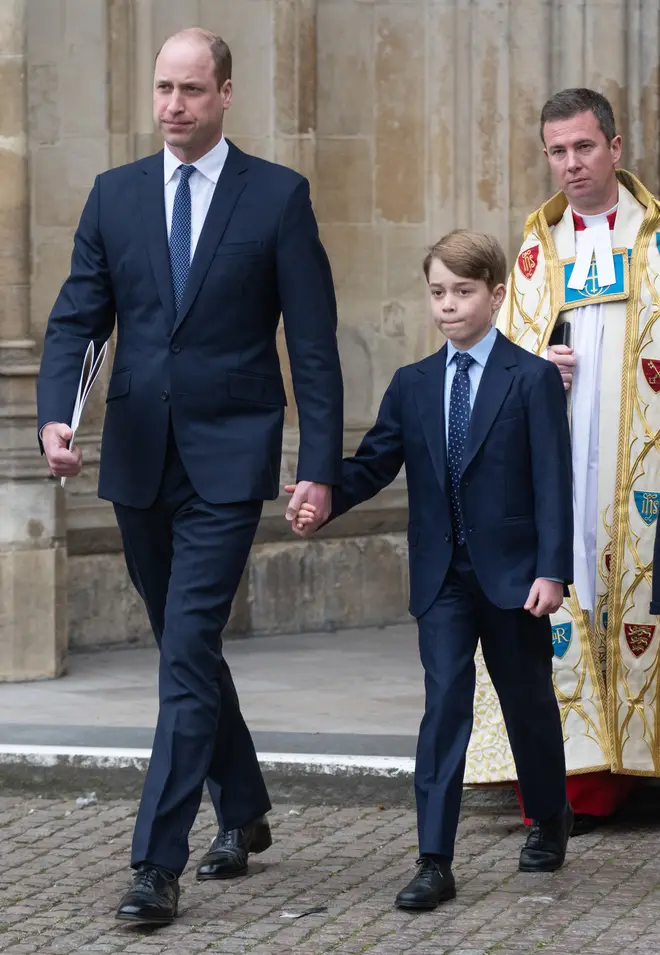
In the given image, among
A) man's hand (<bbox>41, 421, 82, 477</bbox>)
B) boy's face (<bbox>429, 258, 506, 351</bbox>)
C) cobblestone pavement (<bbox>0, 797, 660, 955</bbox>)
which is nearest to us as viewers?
cobblestone pavement (<bbox>0, 797, 660, 955</bbox>)

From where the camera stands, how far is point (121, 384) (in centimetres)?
520

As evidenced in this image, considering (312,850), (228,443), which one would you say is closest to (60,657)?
(312,850)

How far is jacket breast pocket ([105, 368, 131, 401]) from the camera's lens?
519 centimetres

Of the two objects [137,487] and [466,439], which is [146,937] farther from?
[466,439]

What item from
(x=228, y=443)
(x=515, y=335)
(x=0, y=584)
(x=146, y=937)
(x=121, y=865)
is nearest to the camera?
(x=146, y=937)

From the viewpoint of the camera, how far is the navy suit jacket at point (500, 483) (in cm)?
520

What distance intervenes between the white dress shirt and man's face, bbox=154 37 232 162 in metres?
0.07

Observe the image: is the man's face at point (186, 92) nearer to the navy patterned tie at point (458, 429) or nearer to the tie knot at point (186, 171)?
the tie knot at point (186, 171)

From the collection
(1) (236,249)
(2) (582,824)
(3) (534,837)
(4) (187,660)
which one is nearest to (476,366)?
(1) (236,249)

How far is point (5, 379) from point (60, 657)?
1028 millimetres

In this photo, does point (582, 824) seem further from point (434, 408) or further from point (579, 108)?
point (579, 108)

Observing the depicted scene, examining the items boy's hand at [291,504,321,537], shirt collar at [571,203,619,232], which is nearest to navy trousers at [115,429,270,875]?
boy's hand at [291,504,321,537]

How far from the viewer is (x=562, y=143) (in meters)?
5.82

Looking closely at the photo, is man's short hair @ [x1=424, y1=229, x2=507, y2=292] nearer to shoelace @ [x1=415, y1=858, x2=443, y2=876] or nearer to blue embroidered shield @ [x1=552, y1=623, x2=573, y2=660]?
blue embroidered shield @ [x1=552, y1=623, x2=573, y2=660]
